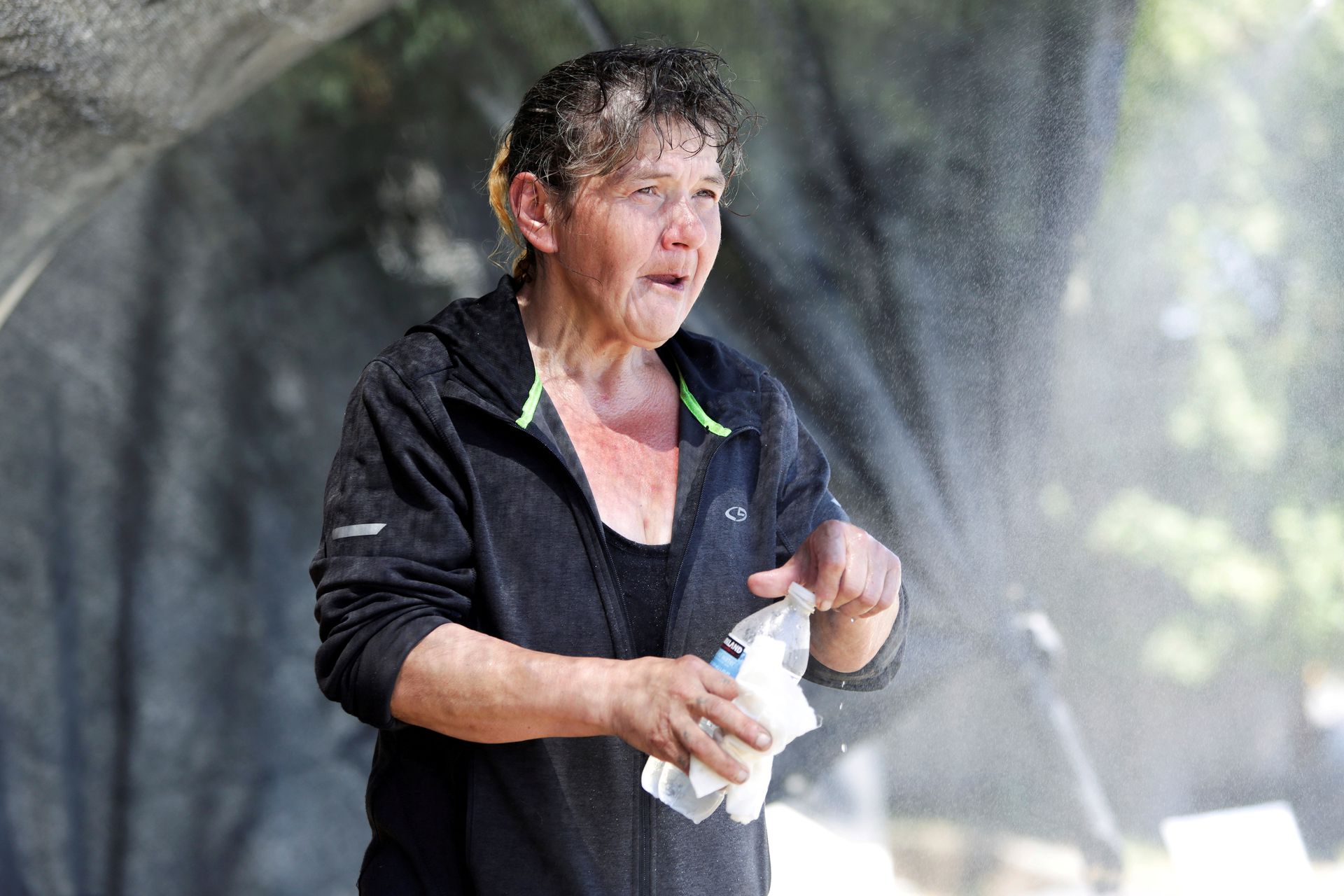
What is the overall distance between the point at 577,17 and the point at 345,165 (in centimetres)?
70

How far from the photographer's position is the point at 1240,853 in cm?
255

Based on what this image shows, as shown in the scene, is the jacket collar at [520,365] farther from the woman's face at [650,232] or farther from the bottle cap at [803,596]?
the bottle cap at [803,596]

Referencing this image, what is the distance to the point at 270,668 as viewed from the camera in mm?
2869

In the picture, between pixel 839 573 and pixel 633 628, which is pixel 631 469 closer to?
pixel 633 628

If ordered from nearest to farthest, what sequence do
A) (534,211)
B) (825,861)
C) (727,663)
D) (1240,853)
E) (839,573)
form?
(727,663) < (839,573) < (534,211) < (1240,853) < (825,861)

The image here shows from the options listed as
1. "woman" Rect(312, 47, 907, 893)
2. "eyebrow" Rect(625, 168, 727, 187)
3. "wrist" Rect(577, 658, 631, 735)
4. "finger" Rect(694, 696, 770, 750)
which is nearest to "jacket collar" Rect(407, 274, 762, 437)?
"woman" Rect(312, 47, 907, 893)

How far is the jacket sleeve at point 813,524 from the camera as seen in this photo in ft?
5.29

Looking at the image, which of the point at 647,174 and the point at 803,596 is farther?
the point at 647,174

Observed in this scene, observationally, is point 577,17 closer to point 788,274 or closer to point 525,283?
point 788,274

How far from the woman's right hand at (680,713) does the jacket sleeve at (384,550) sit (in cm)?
27

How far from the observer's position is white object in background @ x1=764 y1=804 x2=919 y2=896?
8.77 ft

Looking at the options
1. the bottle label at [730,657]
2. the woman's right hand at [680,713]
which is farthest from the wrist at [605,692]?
the bottle label at [730,657]

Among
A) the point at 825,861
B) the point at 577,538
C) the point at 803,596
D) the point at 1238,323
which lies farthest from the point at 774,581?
the point at 1238,323

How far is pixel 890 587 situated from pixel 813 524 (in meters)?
0.25
